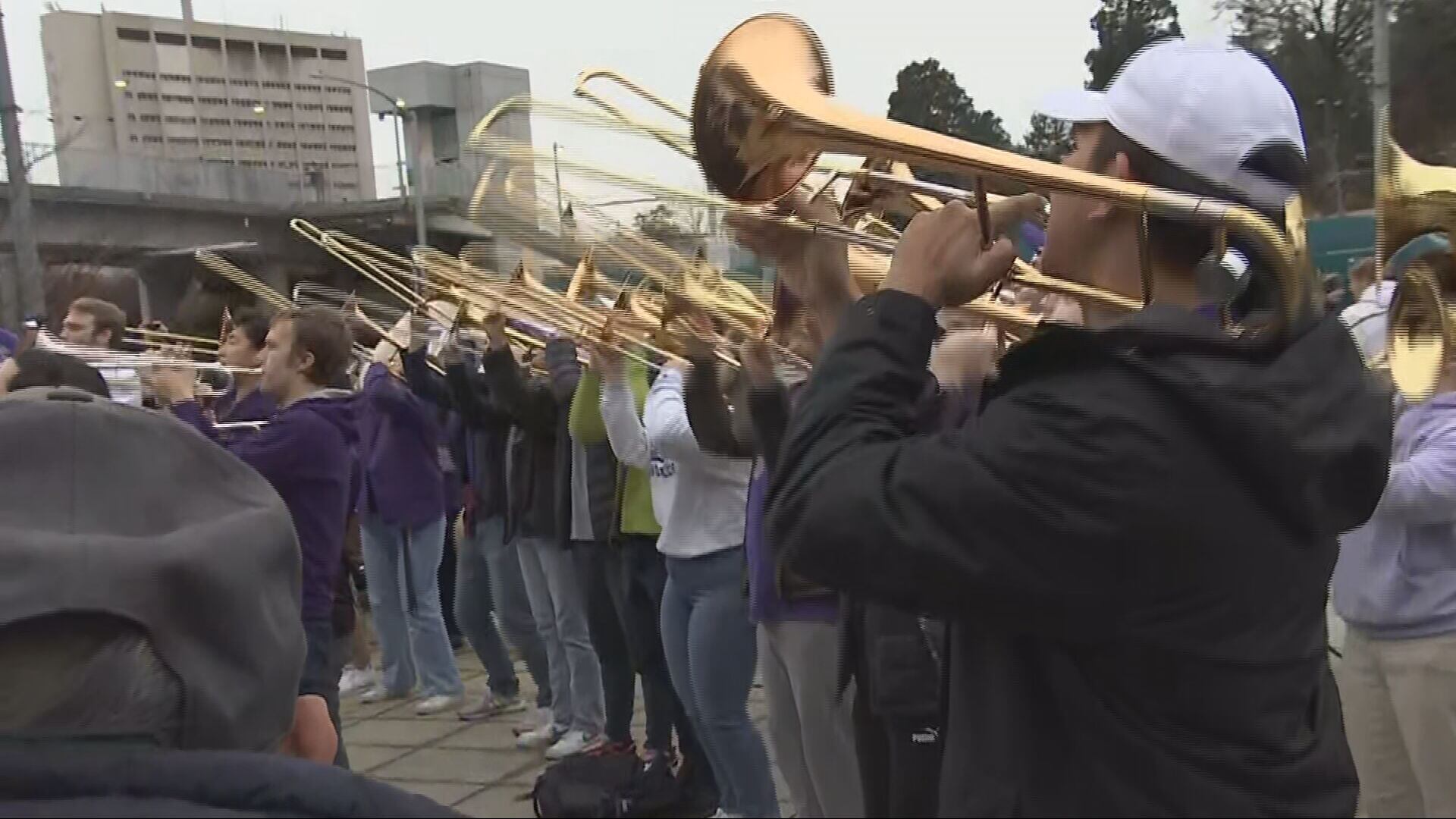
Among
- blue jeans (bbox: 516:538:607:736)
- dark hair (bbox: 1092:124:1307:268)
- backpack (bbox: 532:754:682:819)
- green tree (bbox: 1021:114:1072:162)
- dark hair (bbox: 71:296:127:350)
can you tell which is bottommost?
backpack (bbox: 532:754:682:819)

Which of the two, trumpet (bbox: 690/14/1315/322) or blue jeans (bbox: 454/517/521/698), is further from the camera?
blue jeans (bbox: 454/517/521/698)

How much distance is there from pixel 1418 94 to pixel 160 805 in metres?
16.0

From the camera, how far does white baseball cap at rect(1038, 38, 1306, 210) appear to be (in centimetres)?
164

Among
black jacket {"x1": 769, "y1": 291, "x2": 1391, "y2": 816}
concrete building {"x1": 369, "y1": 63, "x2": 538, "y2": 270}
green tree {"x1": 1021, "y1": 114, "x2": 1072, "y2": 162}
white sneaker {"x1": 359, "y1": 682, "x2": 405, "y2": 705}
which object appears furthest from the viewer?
concrete building {"x1": 369, "y1": 63, "x2": 538, "y2": 270}

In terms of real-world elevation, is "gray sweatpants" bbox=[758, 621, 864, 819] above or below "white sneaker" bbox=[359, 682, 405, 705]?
above

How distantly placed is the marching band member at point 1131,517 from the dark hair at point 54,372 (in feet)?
8.85

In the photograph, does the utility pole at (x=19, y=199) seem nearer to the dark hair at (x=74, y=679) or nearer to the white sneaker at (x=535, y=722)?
the white sneaker at (x=535, y=722)

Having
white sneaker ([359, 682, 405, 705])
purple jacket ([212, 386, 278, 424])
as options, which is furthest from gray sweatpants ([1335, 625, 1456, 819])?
white sneaker ([359, 682, 405, 705])

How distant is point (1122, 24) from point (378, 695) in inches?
359

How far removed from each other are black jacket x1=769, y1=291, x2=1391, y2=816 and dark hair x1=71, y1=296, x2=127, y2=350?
16.0ft

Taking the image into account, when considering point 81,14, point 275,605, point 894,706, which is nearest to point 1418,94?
point 894,706

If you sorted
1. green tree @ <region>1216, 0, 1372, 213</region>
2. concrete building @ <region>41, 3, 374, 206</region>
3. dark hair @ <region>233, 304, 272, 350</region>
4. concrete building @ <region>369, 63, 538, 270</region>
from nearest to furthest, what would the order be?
dark hair @ <region>233, 304, 272, 350</region> → concrete building @ <region>369, 63, 538, 270</region> → green tree @ <region>1216, 0, 1372, 213</region> → concrete building @ <region>41, 3, 374, 206</region>

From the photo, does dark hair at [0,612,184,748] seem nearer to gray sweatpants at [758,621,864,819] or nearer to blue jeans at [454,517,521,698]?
gray sweatpants at [758,621,864,819]

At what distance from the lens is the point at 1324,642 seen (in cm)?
169
